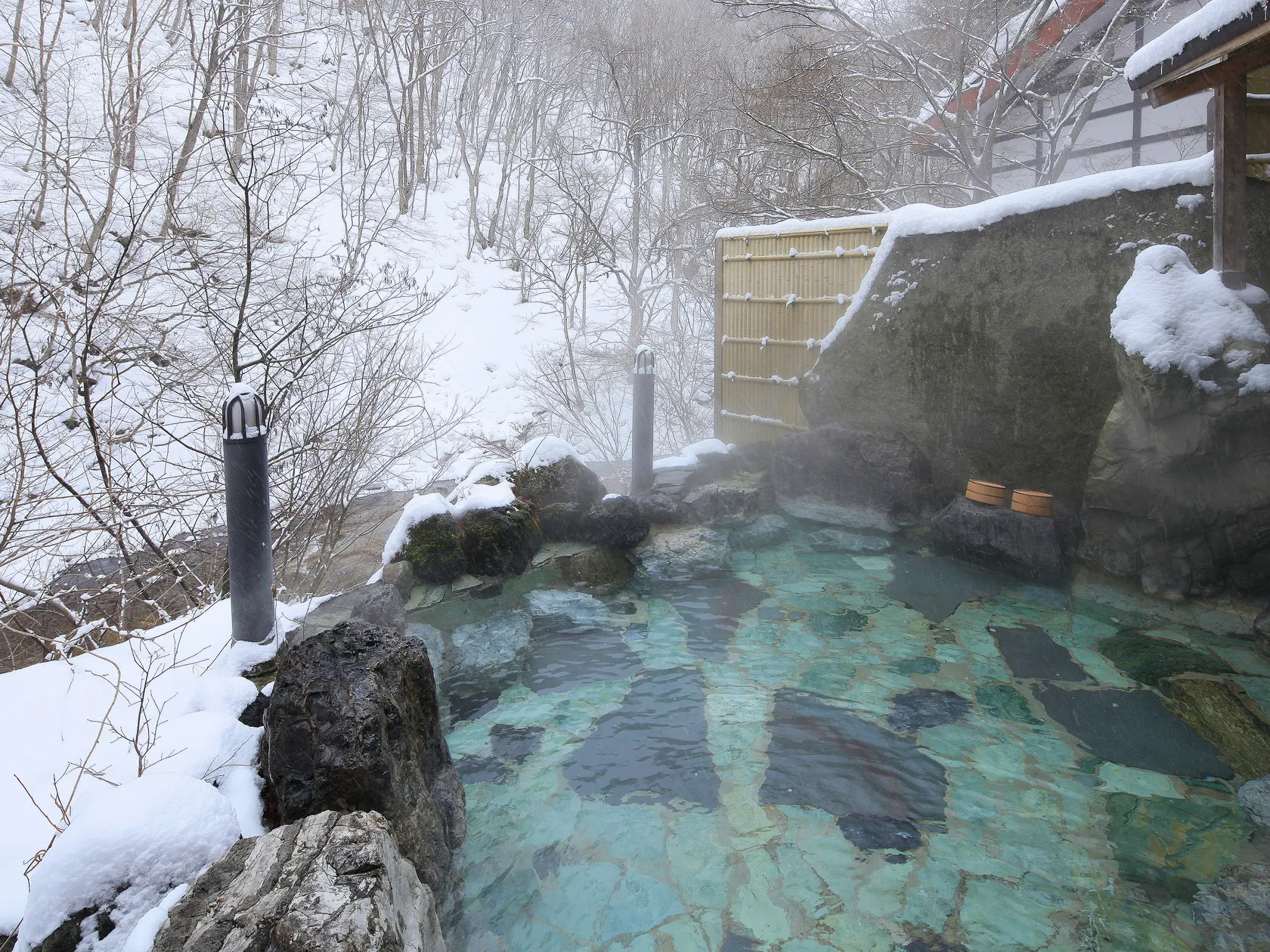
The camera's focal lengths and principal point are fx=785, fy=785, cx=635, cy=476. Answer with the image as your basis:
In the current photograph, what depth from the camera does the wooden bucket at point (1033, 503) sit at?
5988 mm

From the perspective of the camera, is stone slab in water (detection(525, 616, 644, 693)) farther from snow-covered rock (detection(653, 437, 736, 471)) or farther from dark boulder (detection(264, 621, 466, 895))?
snow-covered rock (detection(653, 437, 736, 471))

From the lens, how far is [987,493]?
6395 millimetres

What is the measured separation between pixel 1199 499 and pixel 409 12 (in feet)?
54.3

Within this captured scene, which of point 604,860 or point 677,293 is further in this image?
point 677,293

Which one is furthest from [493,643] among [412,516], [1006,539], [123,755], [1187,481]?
[1187,481]

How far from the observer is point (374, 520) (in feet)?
23.5

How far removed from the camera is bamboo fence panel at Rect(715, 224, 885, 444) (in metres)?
7.69

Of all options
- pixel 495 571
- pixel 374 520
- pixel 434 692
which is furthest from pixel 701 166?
pixel 434 692

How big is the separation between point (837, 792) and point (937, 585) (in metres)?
2.74

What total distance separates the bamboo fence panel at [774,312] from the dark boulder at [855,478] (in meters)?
0.89

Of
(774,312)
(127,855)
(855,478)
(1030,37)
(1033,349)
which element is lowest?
(127,855)

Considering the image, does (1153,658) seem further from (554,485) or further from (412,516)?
(412,516)

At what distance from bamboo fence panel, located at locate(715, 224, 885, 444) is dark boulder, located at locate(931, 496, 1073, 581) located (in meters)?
2.17

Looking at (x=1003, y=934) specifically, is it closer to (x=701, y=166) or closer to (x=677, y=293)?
(x=677, y=293)
